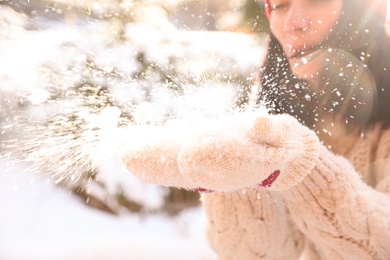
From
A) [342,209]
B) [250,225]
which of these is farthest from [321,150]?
[250,225]

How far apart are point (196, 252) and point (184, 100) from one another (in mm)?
884

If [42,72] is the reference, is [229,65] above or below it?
above

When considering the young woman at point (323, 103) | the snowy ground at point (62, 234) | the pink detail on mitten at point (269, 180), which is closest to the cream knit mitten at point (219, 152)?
the pink detail on mitten at point (269, 180)

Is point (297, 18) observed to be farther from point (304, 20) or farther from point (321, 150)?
point (321, 150)

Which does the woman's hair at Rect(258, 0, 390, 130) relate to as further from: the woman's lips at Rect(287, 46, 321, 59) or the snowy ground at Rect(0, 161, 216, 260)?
the snowy ground at Rect(0, 161, 216, 260)

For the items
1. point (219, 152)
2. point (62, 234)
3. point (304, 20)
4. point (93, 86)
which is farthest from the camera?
point (62, 234)

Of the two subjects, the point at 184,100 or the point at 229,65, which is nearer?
the point at 184,100

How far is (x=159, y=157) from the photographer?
36 centimetres

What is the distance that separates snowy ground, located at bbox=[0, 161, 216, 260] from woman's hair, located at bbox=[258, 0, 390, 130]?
90 centimetres

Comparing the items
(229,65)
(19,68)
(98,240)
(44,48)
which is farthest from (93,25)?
(98,240)

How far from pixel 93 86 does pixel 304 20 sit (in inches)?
21.3

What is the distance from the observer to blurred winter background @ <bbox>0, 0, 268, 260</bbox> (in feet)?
2.49

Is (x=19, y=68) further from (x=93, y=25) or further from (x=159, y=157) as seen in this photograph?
(x=159, y=157)

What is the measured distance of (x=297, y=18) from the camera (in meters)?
0.56
